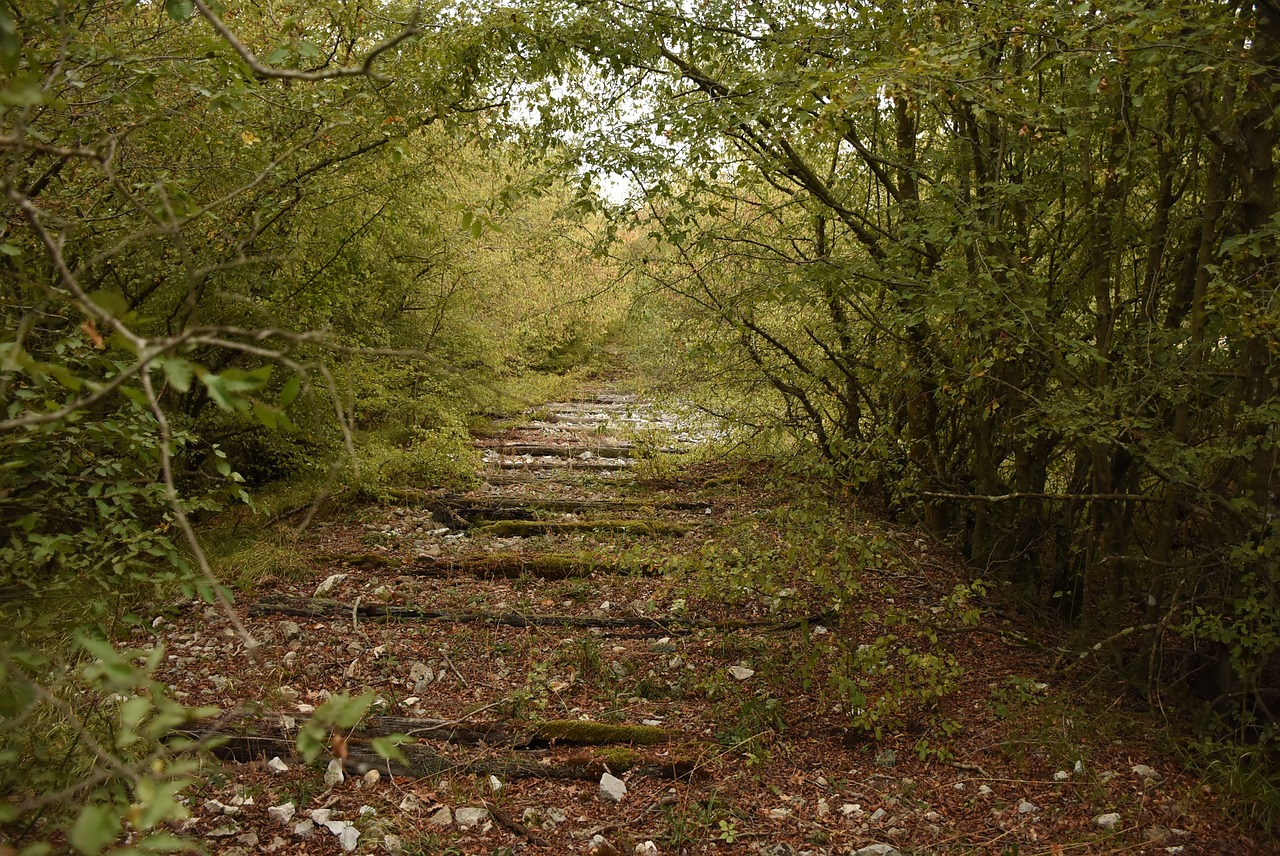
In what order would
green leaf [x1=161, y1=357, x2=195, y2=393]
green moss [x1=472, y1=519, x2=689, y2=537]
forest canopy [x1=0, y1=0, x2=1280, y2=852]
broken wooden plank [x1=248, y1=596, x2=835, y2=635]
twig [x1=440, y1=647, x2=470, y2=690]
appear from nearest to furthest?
1. green leaf [x1=161, y1=357, x2=195, y2=393]
2. forest canopy [x1=0, y1=0, x2=1280, y2=852]
3. twig [x1=440, y1=647, x2=470, y2=690]
4. broken wooden plank [x1=248, y1=596, x2=835, y2=635]
5. green moss [x1=472, y1=519, x2=689, y2=537]

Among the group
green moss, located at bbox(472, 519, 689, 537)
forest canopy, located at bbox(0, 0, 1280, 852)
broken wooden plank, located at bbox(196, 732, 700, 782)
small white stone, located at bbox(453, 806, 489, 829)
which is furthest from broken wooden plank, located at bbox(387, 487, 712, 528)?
small white stone, located at bbox(453, 806, 489, 829)

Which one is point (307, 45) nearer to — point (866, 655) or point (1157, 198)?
point (866, 655)

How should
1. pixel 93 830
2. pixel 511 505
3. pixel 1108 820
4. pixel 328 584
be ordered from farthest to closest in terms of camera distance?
pixel 511 505 < pixel 328 584 < pixel 1108 820 < pixel 93 830

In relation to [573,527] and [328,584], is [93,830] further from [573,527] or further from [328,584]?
[573,527]

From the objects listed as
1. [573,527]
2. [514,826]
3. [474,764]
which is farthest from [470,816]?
[573,527]

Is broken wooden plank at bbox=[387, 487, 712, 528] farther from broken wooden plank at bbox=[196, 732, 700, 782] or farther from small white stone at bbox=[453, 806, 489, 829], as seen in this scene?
small white stone at bbox=[453, 806, 489, 829]

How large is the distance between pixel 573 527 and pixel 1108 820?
5385 millimetres

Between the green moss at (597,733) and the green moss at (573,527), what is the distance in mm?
3461

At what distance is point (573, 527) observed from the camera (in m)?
8.01

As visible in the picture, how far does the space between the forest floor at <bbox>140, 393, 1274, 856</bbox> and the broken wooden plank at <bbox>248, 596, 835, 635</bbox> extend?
0.02 metres

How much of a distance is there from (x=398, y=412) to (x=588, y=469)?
2.70 meters

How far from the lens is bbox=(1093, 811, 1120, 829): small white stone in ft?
11.2

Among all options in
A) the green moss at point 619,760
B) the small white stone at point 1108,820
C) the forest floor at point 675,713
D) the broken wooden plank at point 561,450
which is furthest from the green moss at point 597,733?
the broken wooden plank at point 561,450

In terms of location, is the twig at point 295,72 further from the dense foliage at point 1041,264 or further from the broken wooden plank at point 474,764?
the broken wooden plank at point 474,764
